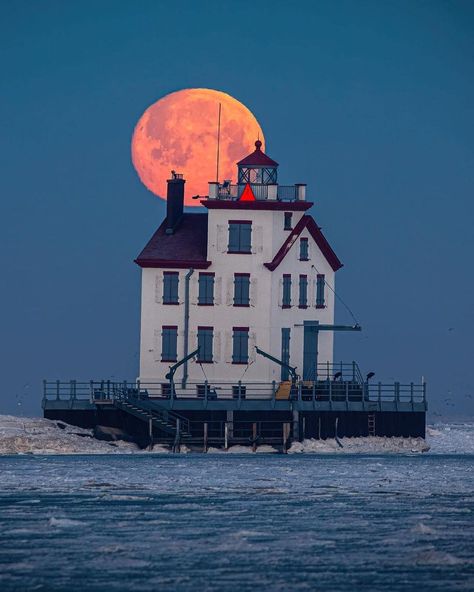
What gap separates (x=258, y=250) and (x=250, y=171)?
4.06 meters

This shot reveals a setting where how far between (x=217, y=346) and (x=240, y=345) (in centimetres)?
114

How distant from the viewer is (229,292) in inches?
3228

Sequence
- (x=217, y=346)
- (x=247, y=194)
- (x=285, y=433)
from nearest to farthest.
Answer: (x=285, y=433) < (x=217, y=346) < (x=247, y=194)

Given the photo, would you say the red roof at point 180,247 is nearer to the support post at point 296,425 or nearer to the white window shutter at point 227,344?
the white window shutter at point 227,344

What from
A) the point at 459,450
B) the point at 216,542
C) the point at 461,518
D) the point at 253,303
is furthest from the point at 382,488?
the point at 459,450

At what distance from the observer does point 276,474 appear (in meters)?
58.0

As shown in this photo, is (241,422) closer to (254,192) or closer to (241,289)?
(241,289)

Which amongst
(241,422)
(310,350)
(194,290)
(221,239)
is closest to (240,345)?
(194,290)

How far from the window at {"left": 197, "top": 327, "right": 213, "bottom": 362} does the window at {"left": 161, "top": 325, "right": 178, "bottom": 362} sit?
48.6 inches

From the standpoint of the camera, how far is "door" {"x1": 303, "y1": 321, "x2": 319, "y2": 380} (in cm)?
8256

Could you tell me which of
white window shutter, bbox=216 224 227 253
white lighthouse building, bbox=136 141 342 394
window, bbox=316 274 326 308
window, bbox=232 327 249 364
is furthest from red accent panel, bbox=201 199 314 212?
window, bbox=232 327 249 364

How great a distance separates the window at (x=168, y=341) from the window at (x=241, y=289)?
3.37m

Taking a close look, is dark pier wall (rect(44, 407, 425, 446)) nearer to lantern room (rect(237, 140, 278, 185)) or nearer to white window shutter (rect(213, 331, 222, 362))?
white window shutter (rect(213, 331, 222, 362))

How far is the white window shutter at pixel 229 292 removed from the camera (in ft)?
269
